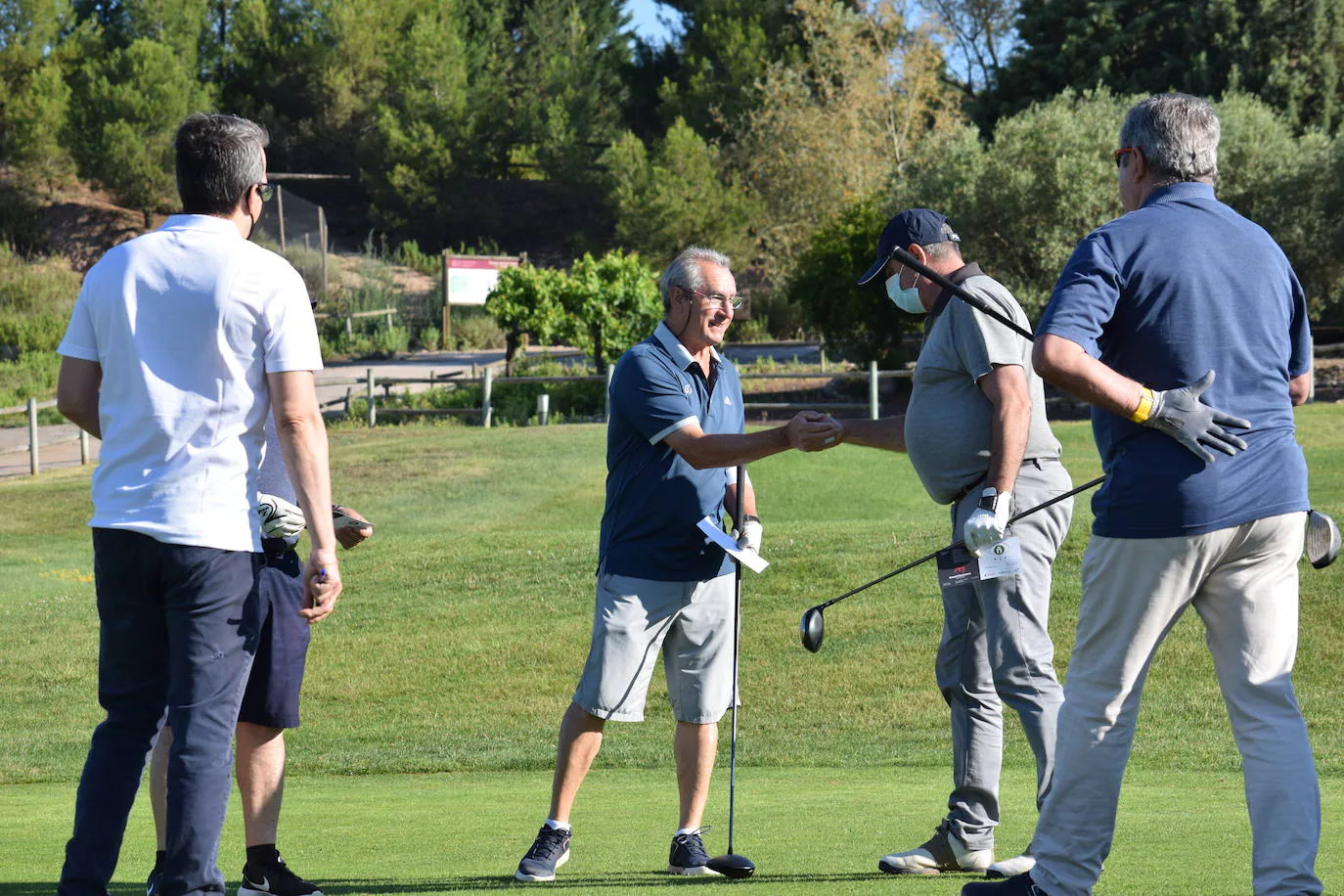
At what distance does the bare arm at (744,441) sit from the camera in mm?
4840

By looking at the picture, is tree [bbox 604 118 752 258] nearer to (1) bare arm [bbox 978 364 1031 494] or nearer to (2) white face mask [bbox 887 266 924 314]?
(2) white face mask [bbox 887 266 924 314]

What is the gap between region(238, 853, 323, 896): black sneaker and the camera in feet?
14.0

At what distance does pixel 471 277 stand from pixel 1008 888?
112 feet

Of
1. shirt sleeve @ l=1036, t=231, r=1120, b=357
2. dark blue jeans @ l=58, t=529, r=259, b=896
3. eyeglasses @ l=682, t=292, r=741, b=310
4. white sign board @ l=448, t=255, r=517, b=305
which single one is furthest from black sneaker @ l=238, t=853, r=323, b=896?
white sign board @ l=448, t=255, r=517, b=305

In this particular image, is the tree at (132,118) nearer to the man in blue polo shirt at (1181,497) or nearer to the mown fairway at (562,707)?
the mown fairway at (562,707)

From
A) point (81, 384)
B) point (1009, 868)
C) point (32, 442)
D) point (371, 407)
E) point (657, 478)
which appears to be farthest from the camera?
point (371, 407)

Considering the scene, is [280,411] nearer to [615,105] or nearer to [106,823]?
[106,823]

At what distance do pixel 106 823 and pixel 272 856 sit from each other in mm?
634

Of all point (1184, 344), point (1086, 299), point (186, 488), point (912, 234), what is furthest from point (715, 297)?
point (186, 488)

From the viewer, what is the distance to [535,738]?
957cm

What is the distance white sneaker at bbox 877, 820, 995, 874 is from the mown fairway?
0.68ft

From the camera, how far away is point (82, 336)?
3.87m

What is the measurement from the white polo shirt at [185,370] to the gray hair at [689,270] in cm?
168

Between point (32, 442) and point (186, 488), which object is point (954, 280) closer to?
point (186, 488)
